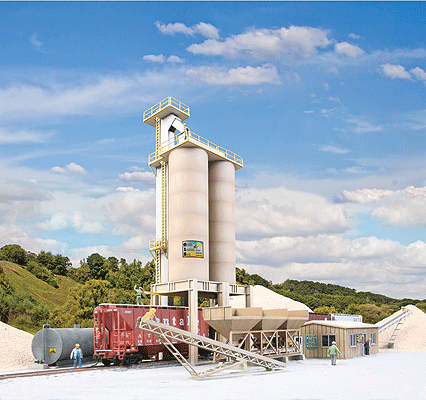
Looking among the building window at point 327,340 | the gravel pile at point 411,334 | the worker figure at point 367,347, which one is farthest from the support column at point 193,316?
the gravel pile at point 411,334

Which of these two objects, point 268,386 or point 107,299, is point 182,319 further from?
point 107,299

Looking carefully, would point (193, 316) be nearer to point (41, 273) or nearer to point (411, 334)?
point (411, 334)

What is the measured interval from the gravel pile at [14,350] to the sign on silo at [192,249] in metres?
14.1

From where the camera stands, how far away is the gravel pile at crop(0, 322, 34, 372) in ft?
105

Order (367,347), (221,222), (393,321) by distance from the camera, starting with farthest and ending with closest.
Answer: (393,321) < (221,222) < (367,347)

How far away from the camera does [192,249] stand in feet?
Result: 124

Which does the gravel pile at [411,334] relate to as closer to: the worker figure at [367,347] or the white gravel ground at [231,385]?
the worker figure at [367,347]

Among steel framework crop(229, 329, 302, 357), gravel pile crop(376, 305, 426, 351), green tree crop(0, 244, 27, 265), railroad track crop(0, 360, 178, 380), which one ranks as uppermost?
green tree crop(0, 244, 27, 265)

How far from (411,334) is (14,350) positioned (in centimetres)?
4322

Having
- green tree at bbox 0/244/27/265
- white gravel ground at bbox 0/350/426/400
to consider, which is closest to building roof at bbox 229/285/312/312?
green tree at bbox 0/244/27/265

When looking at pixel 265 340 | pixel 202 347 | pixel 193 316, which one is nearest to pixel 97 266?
pixel 193 316

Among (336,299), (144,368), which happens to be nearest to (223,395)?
(144,368)

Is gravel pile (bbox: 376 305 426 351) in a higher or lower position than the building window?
lower

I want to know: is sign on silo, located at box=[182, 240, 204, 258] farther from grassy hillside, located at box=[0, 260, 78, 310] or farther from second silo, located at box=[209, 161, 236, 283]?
grassy hillside, located at box=[0, 260, 78, 310]
